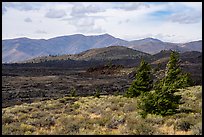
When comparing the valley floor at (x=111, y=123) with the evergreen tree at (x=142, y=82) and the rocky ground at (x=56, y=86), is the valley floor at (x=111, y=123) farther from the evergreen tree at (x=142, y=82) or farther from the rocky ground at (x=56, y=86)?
the rocky ground at (x=56, y=86)

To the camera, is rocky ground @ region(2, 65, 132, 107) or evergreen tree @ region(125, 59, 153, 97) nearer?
evergreen tree @ region(125, 59, 153, 97)

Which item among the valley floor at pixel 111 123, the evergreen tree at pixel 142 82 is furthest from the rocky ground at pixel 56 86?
the valley floor at pixel 111 123

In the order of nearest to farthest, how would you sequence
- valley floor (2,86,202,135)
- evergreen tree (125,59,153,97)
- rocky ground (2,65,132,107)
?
valley floor (2,86,202,135) → evergreen tree (125,59,153,97) → rocky ground (2,65,132,107)

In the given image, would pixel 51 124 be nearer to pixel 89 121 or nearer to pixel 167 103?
pixel 89 121

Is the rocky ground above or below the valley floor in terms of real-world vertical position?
below

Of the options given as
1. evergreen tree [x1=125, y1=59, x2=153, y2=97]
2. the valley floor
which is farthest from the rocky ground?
the valley floor

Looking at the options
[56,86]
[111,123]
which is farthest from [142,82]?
[56,86]

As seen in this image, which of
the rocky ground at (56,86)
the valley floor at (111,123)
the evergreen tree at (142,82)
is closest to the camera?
the valley floor at (111,123)

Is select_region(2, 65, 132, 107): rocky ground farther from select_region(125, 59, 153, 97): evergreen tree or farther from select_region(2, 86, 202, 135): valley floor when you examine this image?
select_region(2, 86, 202, 135): valley floor

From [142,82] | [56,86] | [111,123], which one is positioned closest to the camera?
[111,123]

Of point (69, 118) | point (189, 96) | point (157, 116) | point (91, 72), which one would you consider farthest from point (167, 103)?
point (91, 72)

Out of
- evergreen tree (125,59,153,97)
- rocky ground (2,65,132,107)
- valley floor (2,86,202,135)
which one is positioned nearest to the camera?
valley floor (2,86,202,135)

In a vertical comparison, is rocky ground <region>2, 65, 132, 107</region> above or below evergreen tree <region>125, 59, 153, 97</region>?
below

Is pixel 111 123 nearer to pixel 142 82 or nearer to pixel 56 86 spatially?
pixel 142 82
